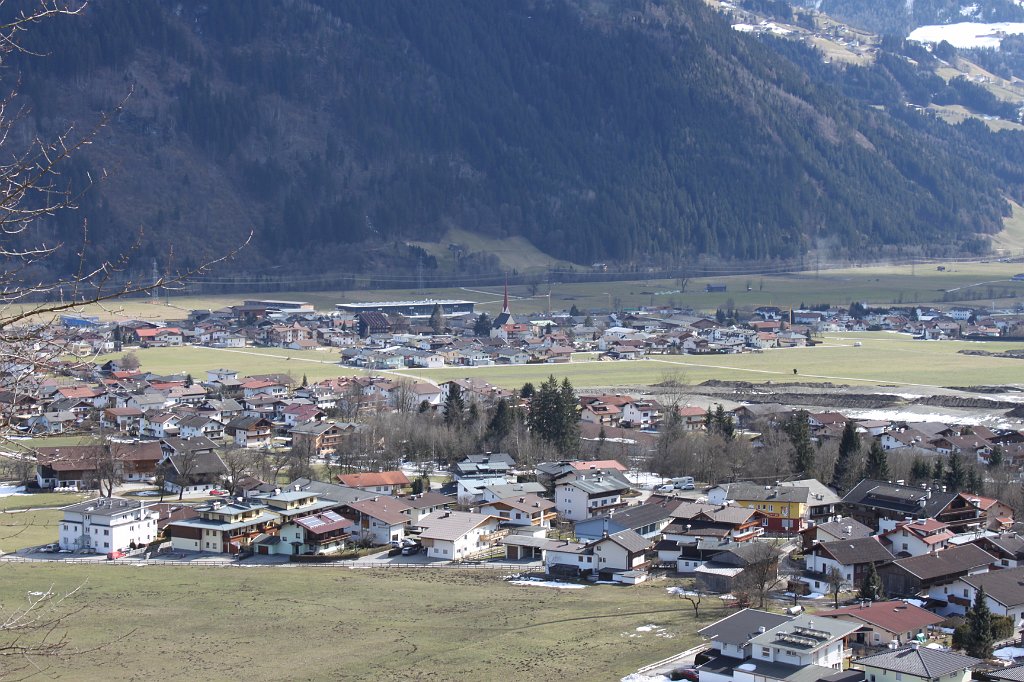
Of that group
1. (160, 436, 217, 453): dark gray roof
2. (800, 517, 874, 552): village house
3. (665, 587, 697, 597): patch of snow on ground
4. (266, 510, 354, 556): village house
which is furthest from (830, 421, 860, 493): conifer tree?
(160, 436, 217, 453): dark gray roof

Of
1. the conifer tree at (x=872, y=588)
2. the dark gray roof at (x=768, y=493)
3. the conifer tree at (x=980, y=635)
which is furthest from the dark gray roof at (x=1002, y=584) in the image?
the dark gray roof at (x=768, y=493)

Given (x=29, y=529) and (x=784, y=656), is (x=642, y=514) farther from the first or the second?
(x=29, y=529)

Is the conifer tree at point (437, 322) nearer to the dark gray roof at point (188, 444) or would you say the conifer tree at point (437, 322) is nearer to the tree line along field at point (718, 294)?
the tree line along field at point (718, 294)

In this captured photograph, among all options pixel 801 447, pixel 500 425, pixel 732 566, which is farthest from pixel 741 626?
pixel 500 425

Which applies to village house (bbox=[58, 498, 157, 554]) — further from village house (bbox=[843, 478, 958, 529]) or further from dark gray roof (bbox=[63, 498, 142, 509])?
village house (bbox=[843, 478, 958, 529])

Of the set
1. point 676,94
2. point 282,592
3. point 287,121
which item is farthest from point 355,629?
point 676,94

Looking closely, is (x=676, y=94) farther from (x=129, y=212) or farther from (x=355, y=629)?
(x=355, y=629)
